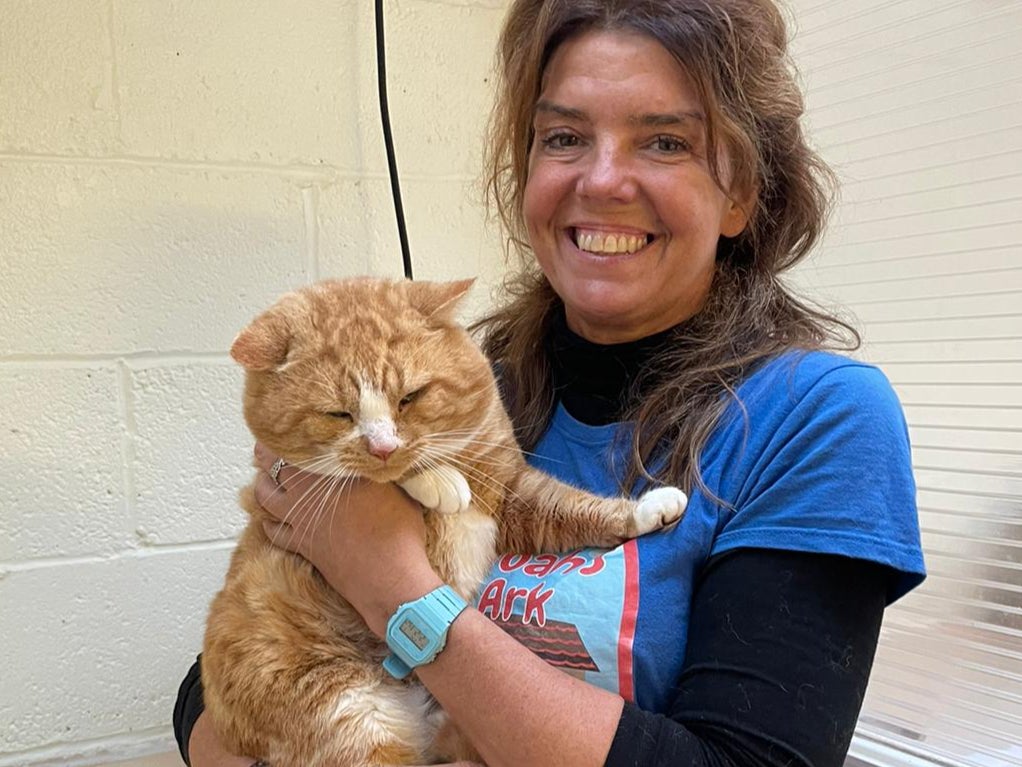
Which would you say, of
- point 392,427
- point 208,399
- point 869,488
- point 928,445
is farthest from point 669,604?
point 208,399

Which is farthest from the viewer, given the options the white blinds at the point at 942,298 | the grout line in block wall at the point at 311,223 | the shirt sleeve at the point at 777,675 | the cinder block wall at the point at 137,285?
the grout line in block wall at the point at 311,223

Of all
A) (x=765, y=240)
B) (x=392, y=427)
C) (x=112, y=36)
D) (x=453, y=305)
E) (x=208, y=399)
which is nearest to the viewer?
(x=392, y=427)

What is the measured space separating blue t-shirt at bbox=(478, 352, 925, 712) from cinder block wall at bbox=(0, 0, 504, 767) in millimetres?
912

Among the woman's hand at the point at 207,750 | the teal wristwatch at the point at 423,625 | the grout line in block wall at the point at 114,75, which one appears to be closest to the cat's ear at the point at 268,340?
the teal wristwatch at the point at 423,625

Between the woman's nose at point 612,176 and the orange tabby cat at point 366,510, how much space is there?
0.25 meters

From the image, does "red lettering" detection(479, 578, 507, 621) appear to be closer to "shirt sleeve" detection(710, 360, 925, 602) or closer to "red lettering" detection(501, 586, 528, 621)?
"red lettering" detection(501, 586, 528, 621)

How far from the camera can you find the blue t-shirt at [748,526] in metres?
0.85

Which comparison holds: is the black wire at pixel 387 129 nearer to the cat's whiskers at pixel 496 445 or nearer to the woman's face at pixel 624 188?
the woman's face at pixel 624 188

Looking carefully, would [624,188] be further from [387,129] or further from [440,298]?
[387,129]

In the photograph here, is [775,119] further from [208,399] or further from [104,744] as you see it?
[104,744]

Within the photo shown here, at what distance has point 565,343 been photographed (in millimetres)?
1303

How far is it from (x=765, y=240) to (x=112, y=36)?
132 centimetres

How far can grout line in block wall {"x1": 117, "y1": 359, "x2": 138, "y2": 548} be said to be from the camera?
5.17ft

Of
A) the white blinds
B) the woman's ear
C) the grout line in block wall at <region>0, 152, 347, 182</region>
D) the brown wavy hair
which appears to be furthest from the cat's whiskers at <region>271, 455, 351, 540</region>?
the white blinds
